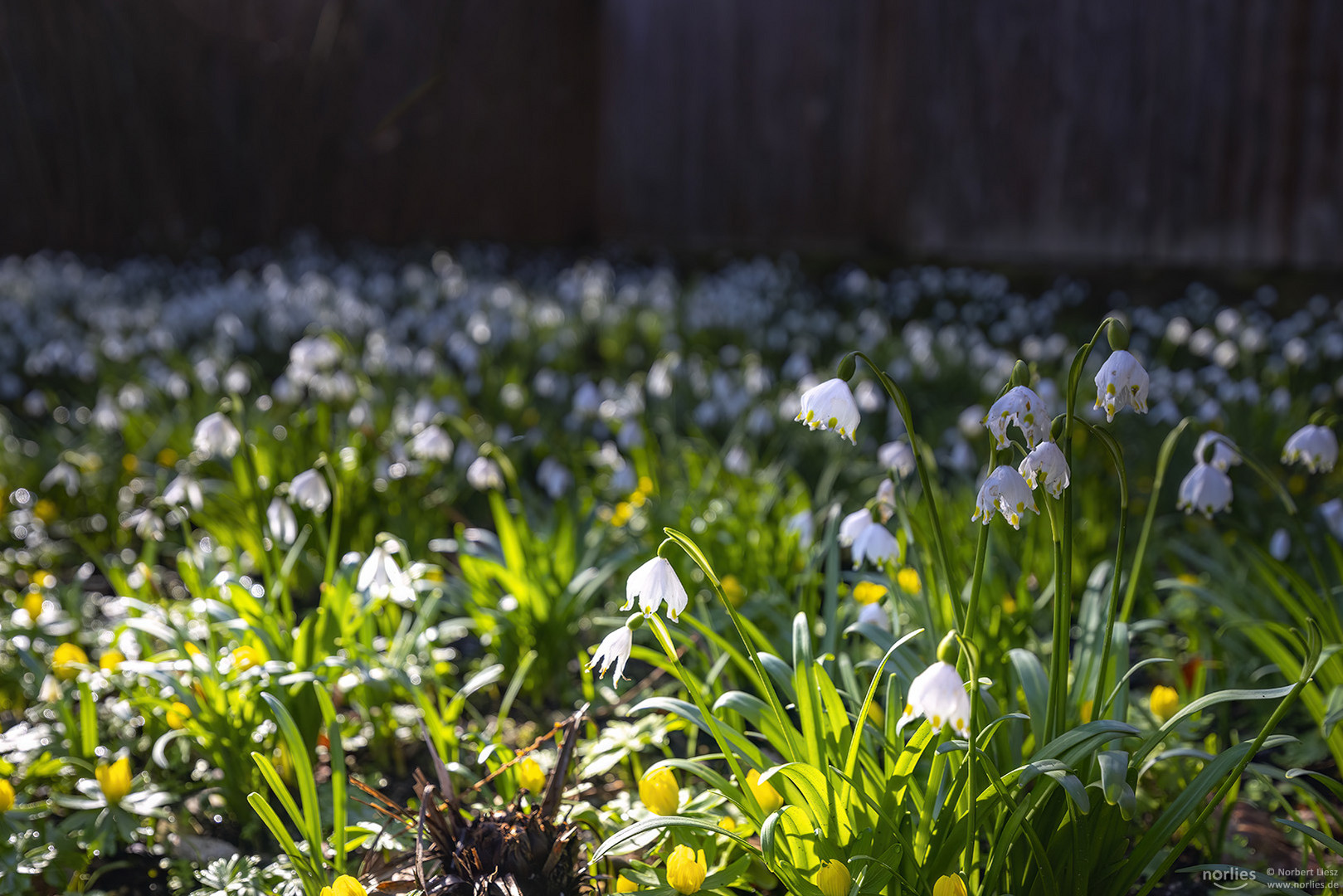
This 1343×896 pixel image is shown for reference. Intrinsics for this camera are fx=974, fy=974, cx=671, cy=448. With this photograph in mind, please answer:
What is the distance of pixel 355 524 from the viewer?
119 inches

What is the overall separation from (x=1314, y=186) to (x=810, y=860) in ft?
20.4

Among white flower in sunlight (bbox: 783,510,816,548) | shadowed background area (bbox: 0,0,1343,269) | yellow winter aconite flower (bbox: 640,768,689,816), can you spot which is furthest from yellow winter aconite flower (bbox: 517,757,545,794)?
shadowed background area (bbox: 0,0,1343,269)

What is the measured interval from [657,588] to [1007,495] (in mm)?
491

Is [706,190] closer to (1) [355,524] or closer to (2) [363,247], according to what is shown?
(2) [363,247]

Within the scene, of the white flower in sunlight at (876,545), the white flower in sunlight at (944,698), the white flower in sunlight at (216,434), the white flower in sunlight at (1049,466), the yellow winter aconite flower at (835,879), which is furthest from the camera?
the white flower in sunlight at (216,434)

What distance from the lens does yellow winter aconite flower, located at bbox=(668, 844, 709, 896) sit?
55.8 inches

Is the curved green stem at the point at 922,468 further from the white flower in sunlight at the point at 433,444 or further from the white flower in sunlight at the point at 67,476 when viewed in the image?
the white flower in sunlight at the point at 67,476

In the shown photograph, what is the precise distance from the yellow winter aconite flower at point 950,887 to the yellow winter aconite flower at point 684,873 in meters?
0.34

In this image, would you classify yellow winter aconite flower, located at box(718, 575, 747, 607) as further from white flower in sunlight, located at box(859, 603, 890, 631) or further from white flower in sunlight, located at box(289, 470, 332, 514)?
white flower in sunlight, located at box(289, 470, 332, 514)

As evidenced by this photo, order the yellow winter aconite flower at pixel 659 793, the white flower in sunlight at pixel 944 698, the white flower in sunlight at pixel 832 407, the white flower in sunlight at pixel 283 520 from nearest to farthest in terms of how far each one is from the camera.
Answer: the white flower in sunlight at pixel 944 698 → the white flower in sunlight at pixel 832 407 → the yellow winter aconite flower at pixel 659 793 → the white flower in sunlight at pixel 283 520

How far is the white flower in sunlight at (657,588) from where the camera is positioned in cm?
136

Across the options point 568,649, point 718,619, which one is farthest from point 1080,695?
point 568,649

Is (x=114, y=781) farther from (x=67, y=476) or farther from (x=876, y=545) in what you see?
(x=67, y=476)

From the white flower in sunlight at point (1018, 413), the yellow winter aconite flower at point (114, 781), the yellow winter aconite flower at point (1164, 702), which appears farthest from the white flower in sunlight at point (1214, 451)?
the yellow winter aconite flower at point (114, 781)
